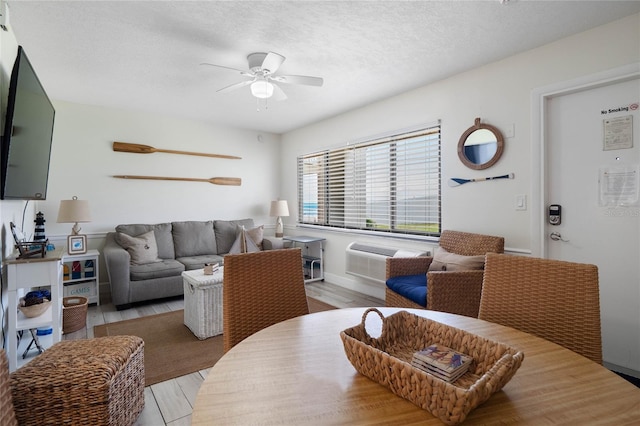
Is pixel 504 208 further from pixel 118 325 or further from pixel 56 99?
pixel 56 99

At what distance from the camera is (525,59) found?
105 inches

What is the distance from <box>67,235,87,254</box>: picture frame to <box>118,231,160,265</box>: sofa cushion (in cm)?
55

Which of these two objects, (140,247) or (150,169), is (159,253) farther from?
(150,169)

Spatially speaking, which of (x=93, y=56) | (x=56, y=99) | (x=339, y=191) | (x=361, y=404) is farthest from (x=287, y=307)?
(x=56, y=99)

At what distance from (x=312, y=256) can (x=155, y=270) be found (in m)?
2.17

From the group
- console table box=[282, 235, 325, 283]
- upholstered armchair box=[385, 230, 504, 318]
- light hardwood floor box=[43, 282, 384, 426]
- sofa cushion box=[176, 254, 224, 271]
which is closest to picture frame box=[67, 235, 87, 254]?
light hardwood floor box=[43, 282, 384, 426]

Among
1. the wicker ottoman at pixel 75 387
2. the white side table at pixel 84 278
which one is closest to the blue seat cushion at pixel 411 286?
the wicker ottoman at pixel 75 387

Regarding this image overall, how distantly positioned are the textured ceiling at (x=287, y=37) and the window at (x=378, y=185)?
0.71 m

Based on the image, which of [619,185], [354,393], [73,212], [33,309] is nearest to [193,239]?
[73,212]

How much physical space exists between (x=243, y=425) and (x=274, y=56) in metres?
2.34

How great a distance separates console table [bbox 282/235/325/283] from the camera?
4.75 metres

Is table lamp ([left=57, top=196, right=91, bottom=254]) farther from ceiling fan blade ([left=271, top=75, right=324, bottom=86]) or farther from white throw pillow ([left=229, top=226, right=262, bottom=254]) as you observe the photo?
ceiling fan blade ([left=271, top=75, right=324, bottom=86])

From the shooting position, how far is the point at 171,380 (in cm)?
222

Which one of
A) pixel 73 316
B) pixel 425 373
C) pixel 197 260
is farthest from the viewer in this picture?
pixel 197 260
